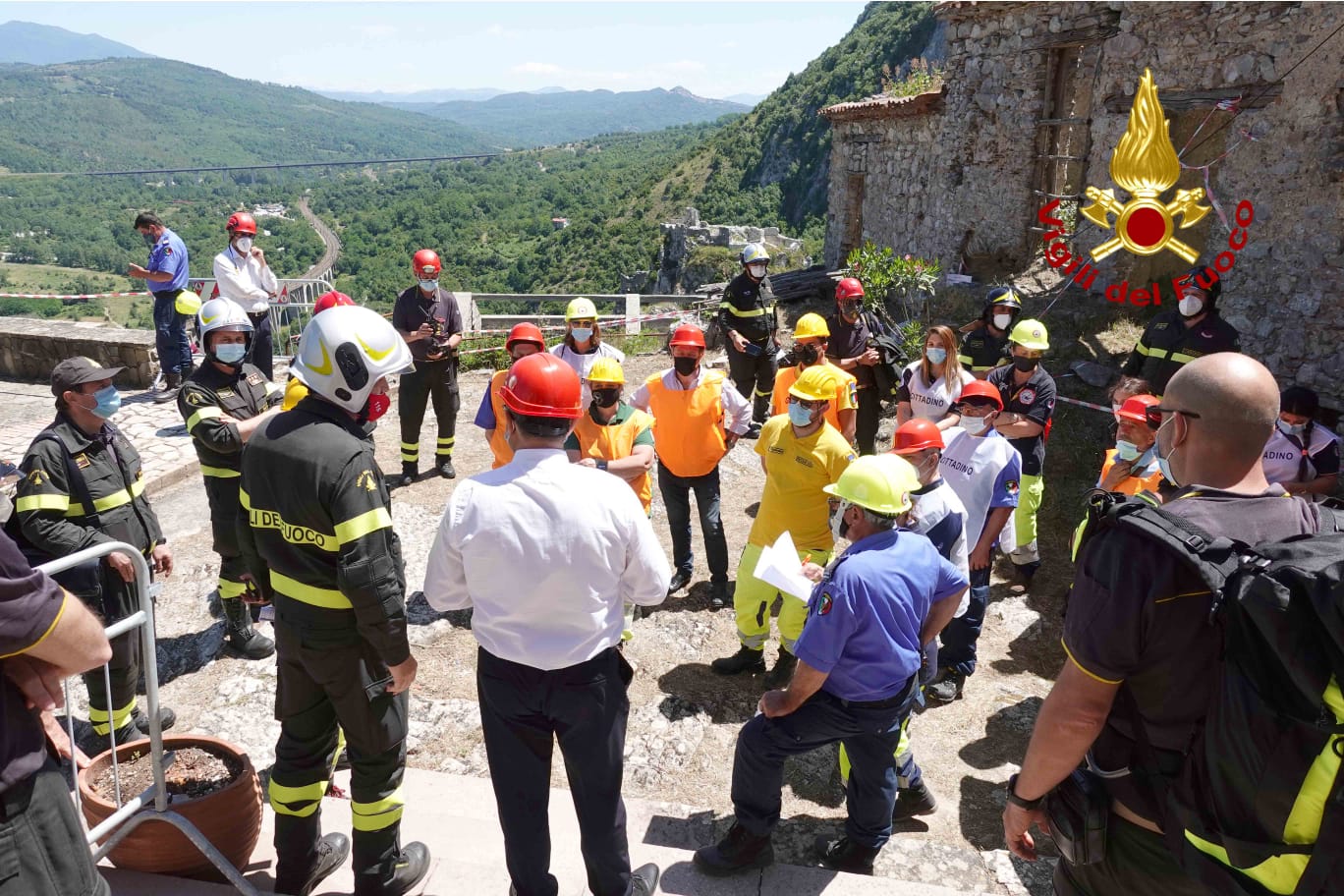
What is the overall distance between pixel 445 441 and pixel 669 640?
134 inches

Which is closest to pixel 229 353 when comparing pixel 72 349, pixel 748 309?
pixel 748 309

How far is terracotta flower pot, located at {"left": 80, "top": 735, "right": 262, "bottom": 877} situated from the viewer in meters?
2.92

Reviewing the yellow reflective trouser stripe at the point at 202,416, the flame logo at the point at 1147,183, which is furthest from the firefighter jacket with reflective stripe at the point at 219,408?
the flame logo at the point at 1147,183

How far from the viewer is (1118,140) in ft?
29.4

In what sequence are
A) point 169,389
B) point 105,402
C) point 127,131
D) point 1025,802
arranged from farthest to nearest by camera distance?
point 127,131 → point 169,389 → point 105,402 → point 1025,802

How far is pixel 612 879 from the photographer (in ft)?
9.59

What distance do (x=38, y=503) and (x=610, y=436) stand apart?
2.78 meters

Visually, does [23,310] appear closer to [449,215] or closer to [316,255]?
[316,255]

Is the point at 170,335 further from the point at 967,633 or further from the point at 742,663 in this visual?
the point at 967,633

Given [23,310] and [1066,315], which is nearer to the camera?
[1066,315]

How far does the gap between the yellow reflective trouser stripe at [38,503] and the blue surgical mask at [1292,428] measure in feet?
21.7

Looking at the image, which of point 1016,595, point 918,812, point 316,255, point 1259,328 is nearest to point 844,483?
point 918,812

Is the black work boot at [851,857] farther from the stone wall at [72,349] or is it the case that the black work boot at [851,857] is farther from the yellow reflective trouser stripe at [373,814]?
the stone wall at [72,349]

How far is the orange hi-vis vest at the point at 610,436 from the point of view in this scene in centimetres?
511
